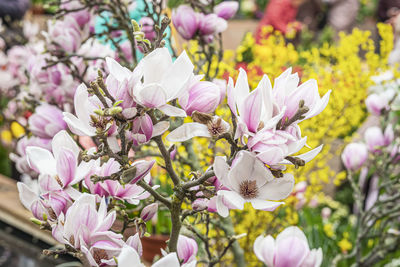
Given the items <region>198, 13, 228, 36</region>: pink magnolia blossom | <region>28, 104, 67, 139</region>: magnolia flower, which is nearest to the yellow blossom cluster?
<region>198, 13, 228, 36</region>: pink magnolia blossom

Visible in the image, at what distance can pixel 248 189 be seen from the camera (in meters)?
0.32

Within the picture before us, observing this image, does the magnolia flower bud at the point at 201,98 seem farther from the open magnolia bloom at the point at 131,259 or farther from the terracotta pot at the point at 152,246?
the terracotta pot at the point at 152,246

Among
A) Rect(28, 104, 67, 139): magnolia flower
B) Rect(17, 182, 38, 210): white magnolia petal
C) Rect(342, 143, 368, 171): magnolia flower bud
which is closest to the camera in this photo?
Rect(17, 182, 38, 210): white magnolia petal

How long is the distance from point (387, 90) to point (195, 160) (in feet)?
1.64

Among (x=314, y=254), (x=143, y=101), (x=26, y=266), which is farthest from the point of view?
(x=26, y=266)

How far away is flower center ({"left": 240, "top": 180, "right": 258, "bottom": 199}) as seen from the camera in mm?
→ 315

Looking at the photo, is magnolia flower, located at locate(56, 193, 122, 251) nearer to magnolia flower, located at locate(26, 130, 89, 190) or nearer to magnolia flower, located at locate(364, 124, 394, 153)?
magnolia flower, located at locate(26, 130, 89, 190)

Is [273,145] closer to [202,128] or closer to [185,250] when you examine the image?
[202,128]

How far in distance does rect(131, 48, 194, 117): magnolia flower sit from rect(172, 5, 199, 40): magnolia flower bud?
31 cm

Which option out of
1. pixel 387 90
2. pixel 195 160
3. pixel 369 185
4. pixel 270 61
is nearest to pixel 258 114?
pixel 195 160

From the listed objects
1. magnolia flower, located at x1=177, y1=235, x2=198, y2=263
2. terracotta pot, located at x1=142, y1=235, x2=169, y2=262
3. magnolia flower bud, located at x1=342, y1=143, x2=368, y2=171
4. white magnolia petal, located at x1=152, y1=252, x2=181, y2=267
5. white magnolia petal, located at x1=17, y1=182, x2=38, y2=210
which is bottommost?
terracotta pot, located at x1=142, y1=235, x2=169, y2=262

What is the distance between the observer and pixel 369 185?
6.19 ft

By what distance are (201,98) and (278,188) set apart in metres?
0.09

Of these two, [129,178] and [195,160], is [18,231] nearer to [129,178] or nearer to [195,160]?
[195,160]
